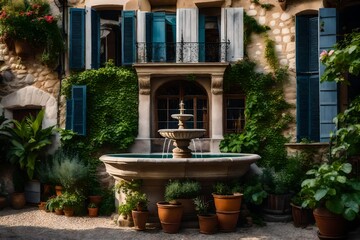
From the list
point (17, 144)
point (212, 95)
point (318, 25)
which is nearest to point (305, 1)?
point (318, 25)

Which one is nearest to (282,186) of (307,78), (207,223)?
(207,223)

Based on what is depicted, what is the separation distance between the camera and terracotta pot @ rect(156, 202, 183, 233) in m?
7.20

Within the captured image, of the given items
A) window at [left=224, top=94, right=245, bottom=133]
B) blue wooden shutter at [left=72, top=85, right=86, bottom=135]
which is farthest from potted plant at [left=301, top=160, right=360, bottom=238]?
blue wooden shutter at [left=72, top=85, right=86, bottom=135]

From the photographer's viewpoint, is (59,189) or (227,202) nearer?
(227,202)

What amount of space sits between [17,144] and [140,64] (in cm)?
344

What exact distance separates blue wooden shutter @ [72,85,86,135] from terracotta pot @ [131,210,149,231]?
11.3 ft

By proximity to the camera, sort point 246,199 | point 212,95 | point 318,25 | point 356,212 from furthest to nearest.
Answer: point 212,95, point 318,25, point 246,199, point 356,212

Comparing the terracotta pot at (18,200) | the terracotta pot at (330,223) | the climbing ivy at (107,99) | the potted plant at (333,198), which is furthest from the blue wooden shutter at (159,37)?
the terracotta pot at (330,223)

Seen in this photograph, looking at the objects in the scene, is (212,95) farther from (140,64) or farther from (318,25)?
→ (318,25)

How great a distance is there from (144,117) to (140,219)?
3.43m

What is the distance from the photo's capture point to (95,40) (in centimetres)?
1080

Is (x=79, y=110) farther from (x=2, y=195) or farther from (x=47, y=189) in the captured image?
(x=2, y=195)

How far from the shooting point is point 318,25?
380 inches

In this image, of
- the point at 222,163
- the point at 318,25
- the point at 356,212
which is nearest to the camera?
the point at 356,212
